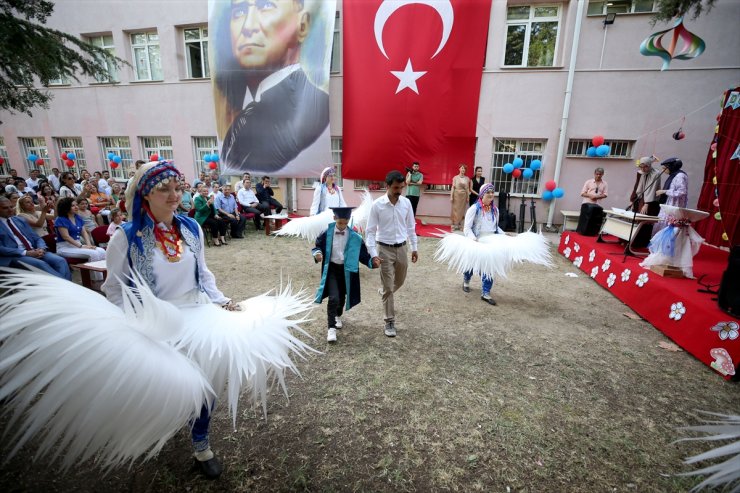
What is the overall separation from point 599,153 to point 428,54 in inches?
230

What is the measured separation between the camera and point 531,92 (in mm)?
10406

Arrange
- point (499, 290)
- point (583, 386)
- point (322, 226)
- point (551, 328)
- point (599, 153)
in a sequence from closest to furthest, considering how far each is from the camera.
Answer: point (583, 386)
point (551, 328)
point (499, 290)
point (322, 226)
point (599, 153)

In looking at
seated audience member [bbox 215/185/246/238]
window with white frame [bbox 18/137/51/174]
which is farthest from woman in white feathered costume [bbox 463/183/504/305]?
window with white frame [bbox 18/137/51/174]

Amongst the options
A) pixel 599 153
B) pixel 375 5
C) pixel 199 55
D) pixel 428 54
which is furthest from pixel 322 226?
pixel 199 55

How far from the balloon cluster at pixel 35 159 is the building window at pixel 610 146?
21064 millimetres

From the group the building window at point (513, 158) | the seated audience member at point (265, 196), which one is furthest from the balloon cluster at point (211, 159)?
the building window at point (513, 158)

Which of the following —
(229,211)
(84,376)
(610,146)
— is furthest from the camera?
(610,146)

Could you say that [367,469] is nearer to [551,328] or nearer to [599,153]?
[551,328]

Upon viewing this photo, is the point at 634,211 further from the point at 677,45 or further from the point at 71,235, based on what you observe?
the point at 71,235

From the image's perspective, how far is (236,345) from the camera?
1.92 meters

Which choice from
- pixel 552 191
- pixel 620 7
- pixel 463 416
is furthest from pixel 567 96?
pixel 463 416

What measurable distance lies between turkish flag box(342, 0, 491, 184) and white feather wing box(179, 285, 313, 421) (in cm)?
910

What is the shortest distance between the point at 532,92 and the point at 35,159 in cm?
2000

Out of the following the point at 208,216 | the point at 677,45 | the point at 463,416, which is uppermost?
the point at 677,45
